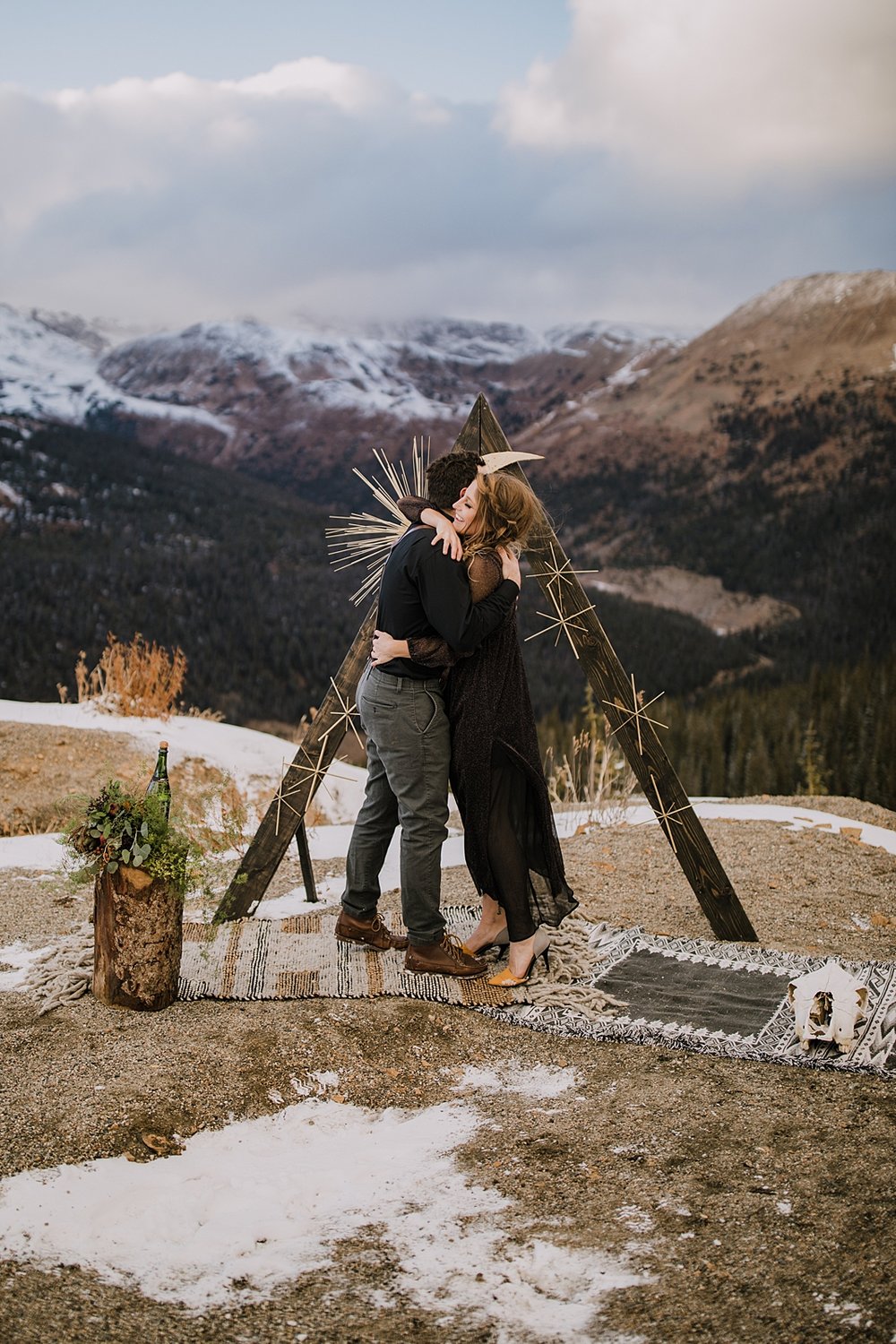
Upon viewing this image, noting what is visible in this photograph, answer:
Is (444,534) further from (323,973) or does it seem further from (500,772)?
(323,973)

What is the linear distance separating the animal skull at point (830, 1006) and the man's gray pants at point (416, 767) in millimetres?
1496

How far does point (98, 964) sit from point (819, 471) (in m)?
111

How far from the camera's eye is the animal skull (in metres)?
3.71

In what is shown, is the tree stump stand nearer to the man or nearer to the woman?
the man

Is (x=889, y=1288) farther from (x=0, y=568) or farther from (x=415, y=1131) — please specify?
(x=0, y=568)

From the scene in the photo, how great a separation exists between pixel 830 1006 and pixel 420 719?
1911 millimetres

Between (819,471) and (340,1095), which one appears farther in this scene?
(819,471)

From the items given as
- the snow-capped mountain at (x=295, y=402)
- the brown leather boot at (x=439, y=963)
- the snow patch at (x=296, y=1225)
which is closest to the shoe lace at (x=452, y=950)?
the brown leather boot at (x=439, y=963)

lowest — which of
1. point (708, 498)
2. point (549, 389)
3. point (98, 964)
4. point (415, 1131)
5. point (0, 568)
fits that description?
point (415, 1131)

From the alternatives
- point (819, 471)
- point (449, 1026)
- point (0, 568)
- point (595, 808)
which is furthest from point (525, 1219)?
point (819, 471)

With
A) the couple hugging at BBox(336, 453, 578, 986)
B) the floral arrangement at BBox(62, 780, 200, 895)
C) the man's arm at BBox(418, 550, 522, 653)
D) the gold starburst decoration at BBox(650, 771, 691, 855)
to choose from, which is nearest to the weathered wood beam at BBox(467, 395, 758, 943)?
the gold starburst decoration at BBox(650, 771, 691, 855)

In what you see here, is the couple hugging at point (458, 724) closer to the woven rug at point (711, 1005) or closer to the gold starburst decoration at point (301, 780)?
the woven rug at point (711, 1005)

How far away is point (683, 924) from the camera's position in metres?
5.50

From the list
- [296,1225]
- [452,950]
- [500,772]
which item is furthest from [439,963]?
[296,1225]
